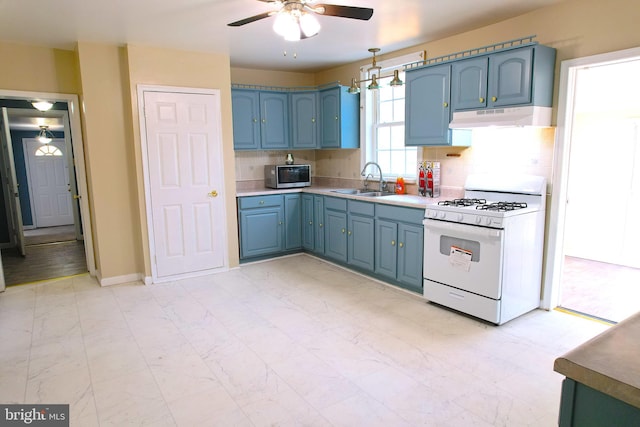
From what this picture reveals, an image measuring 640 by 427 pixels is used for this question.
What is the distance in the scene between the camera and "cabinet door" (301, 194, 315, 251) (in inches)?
207

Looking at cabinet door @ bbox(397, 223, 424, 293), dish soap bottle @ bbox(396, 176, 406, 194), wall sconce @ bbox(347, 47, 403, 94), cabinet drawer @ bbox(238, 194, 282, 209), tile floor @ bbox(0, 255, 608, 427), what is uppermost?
wall sconce @ bbox(347, 47, 403, 94)

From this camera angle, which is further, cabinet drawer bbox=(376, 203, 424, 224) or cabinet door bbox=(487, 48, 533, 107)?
cabinet drawer bbox=(376, 203, 424, 224)

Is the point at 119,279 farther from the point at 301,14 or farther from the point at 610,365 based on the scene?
the point at 610,365

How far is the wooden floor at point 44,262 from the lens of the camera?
4.82 metres

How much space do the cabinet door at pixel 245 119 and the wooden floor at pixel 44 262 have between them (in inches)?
97.8

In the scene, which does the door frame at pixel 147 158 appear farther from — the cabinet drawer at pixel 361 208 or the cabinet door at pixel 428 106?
the cabinet door at pixel 428 106

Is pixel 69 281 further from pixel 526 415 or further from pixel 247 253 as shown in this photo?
pixel 526 415

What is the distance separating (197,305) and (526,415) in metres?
2.78

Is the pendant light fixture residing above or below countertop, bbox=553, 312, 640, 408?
above

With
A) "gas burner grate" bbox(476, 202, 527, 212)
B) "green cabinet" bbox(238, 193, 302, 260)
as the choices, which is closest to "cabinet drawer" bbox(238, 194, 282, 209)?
"green cabinet" bbox(238, 193, 302, 260)

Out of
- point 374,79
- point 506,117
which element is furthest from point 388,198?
point 506,117

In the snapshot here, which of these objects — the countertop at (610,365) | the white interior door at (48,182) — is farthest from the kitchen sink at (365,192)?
the white interior door at (48,182)

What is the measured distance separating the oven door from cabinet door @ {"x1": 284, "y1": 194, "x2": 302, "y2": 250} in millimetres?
2151

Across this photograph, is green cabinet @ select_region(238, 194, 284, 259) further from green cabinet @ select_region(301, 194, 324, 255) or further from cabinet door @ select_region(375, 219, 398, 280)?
cabinet door @ select_region(375, 219, 398, 280)
